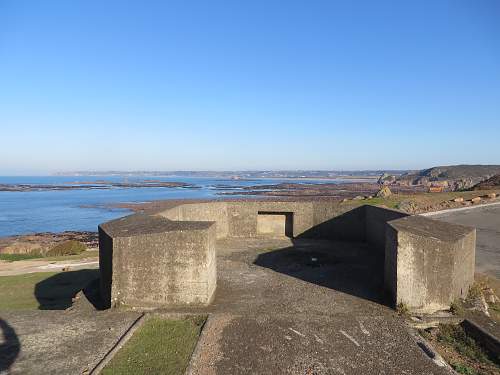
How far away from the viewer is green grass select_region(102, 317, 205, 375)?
17.0ft

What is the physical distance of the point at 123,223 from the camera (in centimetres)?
888

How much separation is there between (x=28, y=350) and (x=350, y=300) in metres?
5.19

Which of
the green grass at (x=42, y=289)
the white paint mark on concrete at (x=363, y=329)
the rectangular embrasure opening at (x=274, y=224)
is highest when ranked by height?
the rectangular embrasure opening at (x=274, y=224)

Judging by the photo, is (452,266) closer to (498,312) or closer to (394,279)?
(394,279)

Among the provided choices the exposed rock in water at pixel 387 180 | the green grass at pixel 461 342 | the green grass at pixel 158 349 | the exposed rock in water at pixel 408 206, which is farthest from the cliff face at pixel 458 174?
the green grass at pixel 158 349

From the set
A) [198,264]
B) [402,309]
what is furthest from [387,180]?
[198,264]

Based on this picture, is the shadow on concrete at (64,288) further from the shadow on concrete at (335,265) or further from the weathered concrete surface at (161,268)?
the shadow on concrete at (335,265)

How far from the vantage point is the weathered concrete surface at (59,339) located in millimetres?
5258

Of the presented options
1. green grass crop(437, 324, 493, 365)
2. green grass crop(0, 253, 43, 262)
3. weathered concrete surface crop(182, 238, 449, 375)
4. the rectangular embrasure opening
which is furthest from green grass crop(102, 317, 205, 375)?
green grass crop(0, 253, 43, 262)

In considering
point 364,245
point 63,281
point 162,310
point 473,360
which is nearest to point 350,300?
point 473,360

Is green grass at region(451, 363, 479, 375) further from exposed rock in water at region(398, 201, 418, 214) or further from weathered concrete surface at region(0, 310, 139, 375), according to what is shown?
exposed rock in water at region(398, 201, 418, 214)

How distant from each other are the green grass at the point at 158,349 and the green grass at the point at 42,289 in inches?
235

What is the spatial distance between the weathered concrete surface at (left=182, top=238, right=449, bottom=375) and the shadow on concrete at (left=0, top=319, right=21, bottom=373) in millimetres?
2335

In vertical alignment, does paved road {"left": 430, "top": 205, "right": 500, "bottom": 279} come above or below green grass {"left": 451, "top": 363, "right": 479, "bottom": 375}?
below
